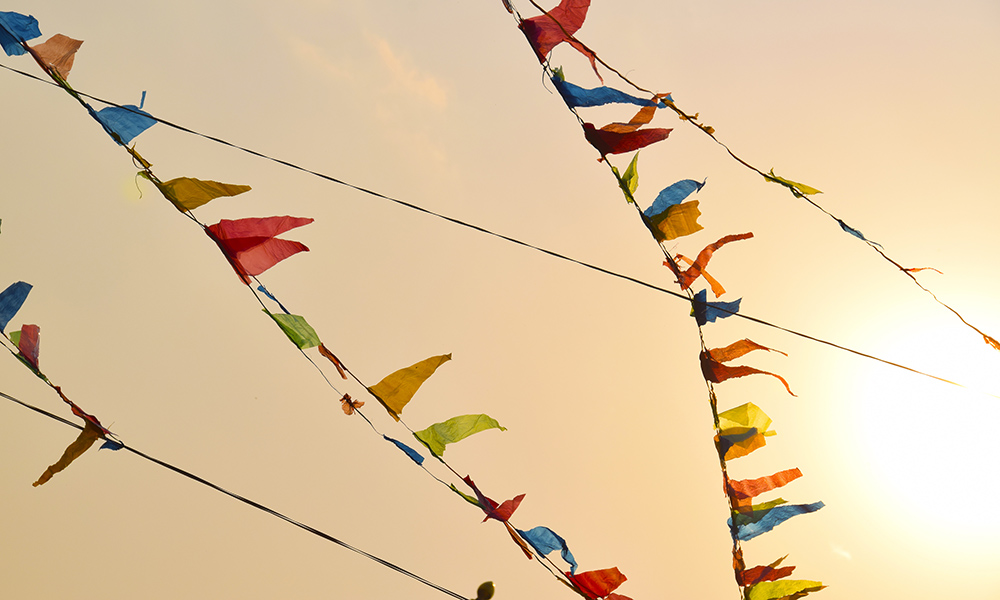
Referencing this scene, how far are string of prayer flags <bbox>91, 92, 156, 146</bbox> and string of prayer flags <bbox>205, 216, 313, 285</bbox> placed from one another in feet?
1.20

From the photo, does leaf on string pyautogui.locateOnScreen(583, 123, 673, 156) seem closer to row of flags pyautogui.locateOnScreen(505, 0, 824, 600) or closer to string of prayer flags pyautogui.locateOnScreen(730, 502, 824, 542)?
row of flags pyautogui.locateOnScreen(505, 0, 824, 600)

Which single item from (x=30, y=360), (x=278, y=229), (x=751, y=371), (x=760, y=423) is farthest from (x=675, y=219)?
(x=30, y=360)

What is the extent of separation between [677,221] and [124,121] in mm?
1706

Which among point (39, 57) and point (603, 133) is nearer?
point (39, 57)

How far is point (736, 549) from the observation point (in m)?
2.09

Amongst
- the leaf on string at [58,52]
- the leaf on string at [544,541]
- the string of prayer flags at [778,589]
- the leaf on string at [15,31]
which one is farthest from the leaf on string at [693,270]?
the leaf on string at [15,31]

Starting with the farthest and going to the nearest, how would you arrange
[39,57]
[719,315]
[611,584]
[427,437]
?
[719,315] < [611,584] < [427,437] < [39,57]

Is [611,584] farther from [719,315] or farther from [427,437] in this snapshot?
[719,315]

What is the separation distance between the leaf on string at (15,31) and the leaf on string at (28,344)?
783mm

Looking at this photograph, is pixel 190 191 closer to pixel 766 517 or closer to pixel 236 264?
pixel 236 264

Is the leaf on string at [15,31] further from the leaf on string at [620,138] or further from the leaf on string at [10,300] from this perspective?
the leaf on string at [620,138]

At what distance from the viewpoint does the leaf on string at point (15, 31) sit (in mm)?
1812

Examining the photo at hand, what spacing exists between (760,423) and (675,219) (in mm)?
744

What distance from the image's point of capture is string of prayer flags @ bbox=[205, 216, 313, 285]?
1822mm
